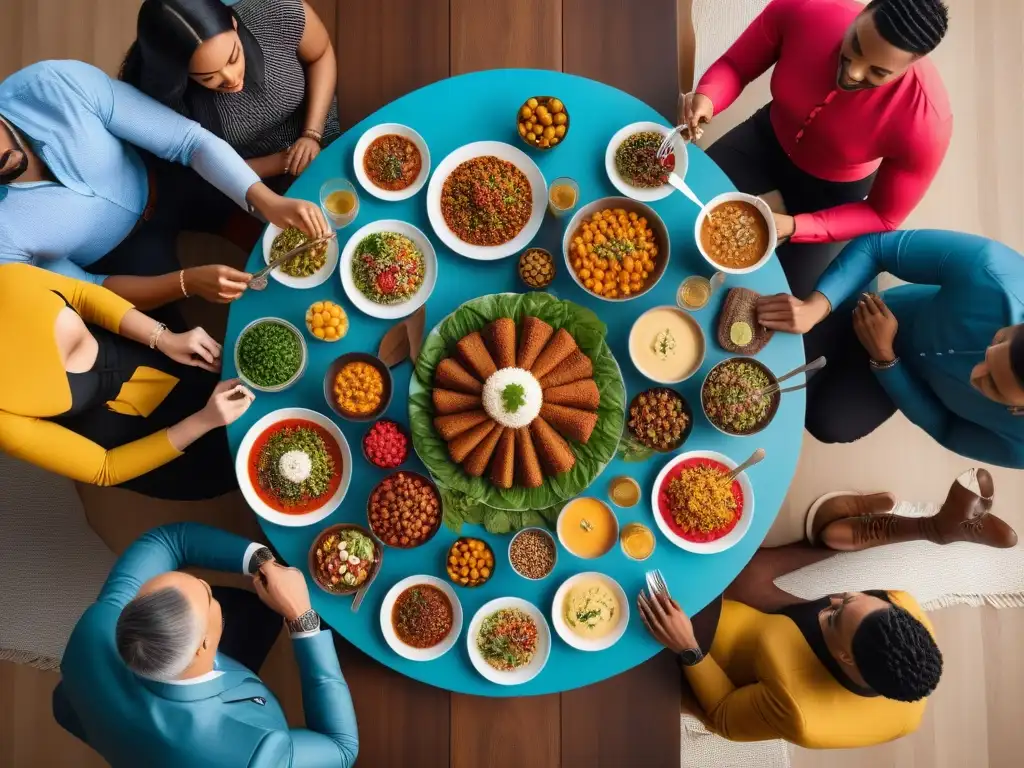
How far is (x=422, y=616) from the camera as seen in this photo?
2.59 metres

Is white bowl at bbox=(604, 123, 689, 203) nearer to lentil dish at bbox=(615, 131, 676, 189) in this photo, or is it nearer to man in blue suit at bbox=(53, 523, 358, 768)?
lentil dish at bbox=(615, 131, 676, 189)

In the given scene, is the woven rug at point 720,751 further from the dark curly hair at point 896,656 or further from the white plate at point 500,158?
the white plate at point 500,158

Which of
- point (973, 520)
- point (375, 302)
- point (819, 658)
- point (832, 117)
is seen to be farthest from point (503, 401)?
point (973, 520)

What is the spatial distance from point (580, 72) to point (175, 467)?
2771 millimetres

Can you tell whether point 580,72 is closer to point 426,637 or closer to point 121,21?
point 426,637

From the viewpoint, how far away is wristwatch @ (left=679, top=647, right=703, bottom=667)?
269 centimetres

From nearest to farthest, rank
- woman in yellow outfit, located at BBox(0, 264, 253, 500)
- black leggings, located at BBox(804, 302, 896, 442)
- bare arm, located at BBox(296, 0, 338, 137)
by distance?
1. woman in yellow outfit, located at BBox(0, 264, 253, 500)
2. bare arm, located at BBox(296, 0, 338, 137)
3. black leggings, located at BBox(804, 302, 896, 442)

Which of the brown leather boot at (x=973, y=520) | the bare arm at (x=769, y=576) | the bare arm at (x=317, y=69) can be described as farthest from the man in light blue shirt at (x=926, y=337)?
the bare arm at (x=317, y=69)

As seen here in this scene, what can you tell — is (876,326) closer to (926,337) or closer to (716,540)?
(926,337)

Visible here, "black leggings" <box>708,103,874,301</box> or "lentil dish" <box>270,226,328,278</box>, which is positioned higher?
"black leggings" <box>708,103,874,301</box>

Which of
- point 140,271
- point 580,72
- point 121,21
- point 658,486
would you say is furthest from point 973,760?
point 121,21

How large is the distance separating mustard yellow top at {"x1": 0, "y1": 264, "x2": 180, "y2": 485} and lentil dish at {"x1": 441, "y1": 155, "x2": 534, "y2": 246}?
147 centimetres

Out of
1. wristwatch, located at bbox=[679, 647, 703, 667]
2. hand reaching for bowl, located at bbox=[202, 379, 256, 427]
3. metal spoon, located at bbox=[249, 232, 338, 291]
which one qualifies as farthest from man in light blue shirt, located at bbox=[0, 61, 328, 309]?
wristwatch, located at bbox=[679, 647, 703, 667]

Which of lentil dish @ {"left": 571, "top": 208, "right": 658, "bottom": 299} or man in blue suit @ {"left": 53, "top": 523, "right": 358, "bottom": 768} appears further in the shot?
lentil dish @ {"left": 571, "top": 208, "right": 658, "bottom": 299}
